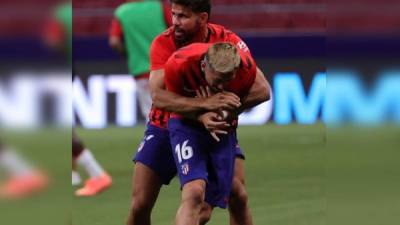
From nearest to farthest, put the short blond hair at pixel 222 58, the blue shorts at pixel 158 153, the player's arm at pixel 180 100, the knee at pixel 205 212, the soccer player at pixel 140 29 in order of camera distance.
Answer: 1. the short blond hair at pixel 222 58
2. the player's arm at pixel 180 100
3. the knee at pixel 205 212
4. the blue shorts at pixel 158 153
5. the soccer player at pixel 140 29

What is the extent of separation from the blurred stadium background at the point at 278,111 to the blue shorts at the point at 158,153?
940mm

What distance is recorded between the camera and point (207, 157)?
481cm

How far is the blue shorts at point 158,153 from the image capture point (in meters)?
5.23

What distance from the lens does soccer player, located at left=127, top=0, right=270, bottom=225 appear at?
15.5 ft

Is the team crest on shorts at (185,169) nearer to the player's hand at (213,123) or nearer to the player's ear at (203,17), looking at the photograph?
the player's hand at (213,123)

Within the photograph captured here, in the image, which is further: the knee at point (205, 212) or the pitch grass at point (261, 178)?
the pitch grass at point (261, 178)

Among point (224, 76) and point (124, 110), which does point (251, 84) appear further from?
point (124, 110)

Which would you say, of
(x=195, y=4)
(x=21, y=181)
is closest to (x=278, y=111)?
(x=195, y=4)

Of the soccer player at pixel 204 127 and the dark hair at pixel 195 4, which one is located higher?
the dark hair at pixel 195 4

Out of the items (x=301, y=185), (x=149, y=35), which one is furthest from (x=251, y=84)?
(x=149, y=35)

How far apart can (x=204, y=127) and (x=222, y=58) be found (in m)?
0.63

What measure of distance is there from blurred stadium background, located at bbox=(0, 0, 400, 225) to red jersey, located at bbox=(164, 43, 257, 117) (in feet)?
1.52

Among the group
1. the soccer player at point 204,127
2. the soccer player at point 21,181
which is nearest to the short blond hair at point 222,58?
the soccer player at point 204,127

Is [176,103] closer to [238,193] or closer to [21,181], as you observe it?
[238,193]
